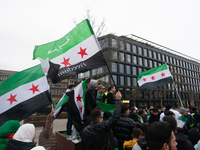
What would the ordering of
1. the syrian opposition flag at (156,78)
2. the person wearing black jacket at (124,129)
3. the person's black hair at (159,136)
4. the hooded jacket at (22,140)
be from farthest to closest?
the syrian opposition flag at (156,78)
the person wearing black jacket at (124,129)
the hooded jacket at (22,140)
the person's black hair at (159,136)

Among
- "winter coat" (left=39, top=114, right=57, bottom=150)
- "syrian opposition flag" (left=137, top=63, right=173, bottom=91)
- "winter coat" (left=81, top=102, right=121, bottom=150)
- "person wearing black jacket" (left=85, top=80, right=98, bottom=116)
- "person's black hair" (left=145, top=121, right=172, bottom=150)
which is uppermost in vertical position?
"syrian opposition flag" (left=137, top=63, right=173, bottom=91)

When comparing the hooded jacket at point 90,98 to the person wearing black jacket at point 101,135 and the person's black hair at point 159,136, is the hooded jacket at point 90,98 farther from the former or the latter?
the person's black hair at point 159,136

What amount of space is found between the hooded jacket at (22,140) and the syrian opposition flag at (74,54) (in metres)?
2.20

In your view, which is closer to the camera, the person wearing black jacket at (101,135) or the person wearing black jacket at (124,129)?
the person wearing black jacket at (101,135)

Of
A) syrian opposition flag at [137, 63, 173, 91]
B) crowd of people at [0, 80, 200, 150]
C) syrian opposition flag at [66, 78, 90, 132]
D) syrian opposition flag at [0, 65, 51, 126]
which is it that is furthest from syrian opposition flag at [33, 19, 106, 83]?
syrian opposition flag at [137, 63, 173, 91]

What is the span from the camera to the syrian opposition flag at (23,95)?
3.66m

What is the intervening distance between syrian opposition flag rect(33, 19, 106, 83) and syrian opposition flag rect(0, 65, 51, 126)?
1.44 ft

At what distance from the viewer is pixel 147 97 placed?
46094mm

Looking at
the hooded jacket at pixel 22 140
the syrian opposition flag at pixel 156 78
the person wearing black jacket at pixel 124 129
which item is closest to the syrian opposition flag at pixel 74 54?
the person wearing black jacket at pixel 124 129

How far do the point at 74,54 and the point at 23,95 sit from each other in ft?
6.39

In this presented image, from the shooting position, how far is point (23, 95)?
386cm

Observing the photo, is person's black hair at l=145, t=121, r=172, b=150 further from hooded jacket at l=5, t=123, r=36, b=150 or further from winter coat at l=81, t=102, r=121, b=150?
hooded jacket at l=5, t=123, r=36, b=150

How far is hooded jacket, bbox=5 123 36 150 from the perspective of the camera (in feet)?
6.66

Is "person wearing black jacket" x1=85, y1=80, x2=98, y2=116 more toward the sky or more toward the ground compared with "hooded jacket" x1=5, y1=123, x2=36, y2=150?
more toward the sky
